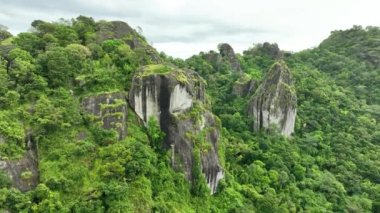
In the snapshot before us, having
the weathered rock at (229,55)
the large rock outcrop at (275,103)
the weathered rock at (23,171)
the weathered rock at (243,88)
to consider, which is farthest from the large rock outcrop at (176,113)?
the weathered rock at (229,55)

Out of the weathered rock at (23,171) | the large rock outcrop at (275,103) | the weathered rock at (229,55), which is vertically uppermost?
the weathered rock at (229,55)

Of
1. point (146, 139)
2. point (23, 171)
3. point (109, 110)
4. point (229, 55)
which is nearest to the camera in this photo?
point (23, 171)

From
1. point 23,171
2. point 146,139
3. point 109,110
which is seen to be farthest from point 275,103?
point 23,171

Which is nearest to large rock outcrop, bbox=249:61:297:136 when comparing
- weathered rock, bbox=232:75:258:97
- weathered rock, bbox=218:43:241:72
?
weathered rock, bbox=232:75:258:97

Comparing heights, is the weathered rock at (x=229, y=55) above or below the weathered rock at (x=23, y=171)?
above

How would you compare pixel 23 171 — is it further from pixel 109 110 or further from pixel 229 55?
pixel 229 55

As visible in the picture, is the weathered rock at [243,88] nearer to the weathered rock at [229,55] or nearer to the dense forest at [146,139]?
the dense forest at [146,139]
